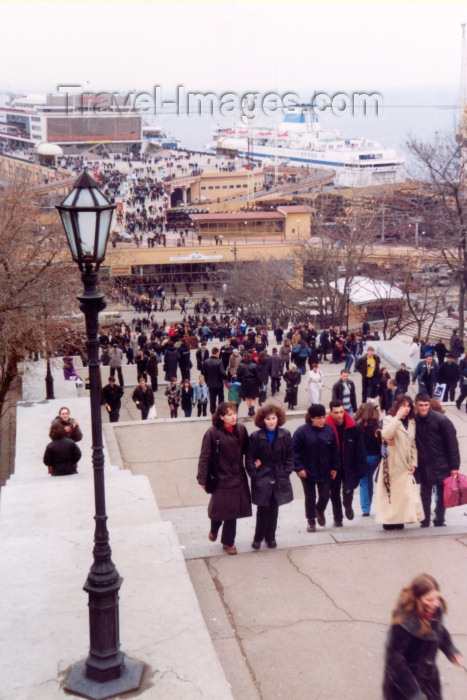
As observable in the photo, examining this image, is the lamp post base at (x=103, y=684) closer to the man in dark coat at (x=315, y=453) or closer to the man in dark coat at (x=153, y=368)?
the man in dark coat at (x=315, y=453)

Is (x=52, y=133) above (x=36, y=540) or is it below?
above

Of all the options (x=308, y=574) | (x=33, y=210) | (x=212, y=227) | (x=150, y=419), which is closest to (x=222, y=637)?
(x=308, y=574)

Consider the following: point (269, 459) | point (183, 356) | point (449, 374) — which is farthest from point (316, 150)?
point (269, 459)

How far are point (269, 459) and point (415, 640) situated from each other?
2704 millimetres

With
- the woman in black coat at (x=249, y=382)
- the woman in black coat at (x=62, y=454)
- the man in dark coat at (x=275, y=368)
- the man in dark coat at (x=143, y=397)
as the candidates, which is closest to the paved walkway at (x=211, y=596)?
the woman in black coat at (x=62, y=454)

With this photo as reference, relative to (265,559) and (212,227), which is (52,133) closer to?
(212,227)

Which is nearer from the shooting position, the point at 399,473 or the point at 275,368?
the point at 399,473

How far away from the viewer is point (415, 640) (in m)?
3.90

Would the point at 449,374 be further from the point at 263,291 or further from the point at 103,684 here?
the point at 263,291

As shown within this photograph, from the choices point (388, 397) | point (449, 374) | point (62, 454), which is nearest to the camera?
point (62, 454)

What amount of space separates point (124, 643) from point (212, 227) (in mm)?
58506

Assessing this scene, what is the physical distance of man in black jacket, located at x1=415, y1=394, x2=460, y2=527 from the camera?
6895mm

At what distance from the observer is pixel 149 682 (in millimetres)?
4520

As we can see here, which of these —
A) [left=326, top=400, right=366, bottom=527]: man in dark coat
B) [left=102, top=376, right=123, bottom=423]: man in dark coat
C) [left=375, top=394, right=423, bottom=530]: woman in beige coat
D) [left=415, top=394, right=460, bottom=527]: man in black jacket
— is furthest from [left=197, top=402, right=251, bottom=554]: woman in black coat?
[left=102, top=376, right=123, bottom=423]: man in dark coat
